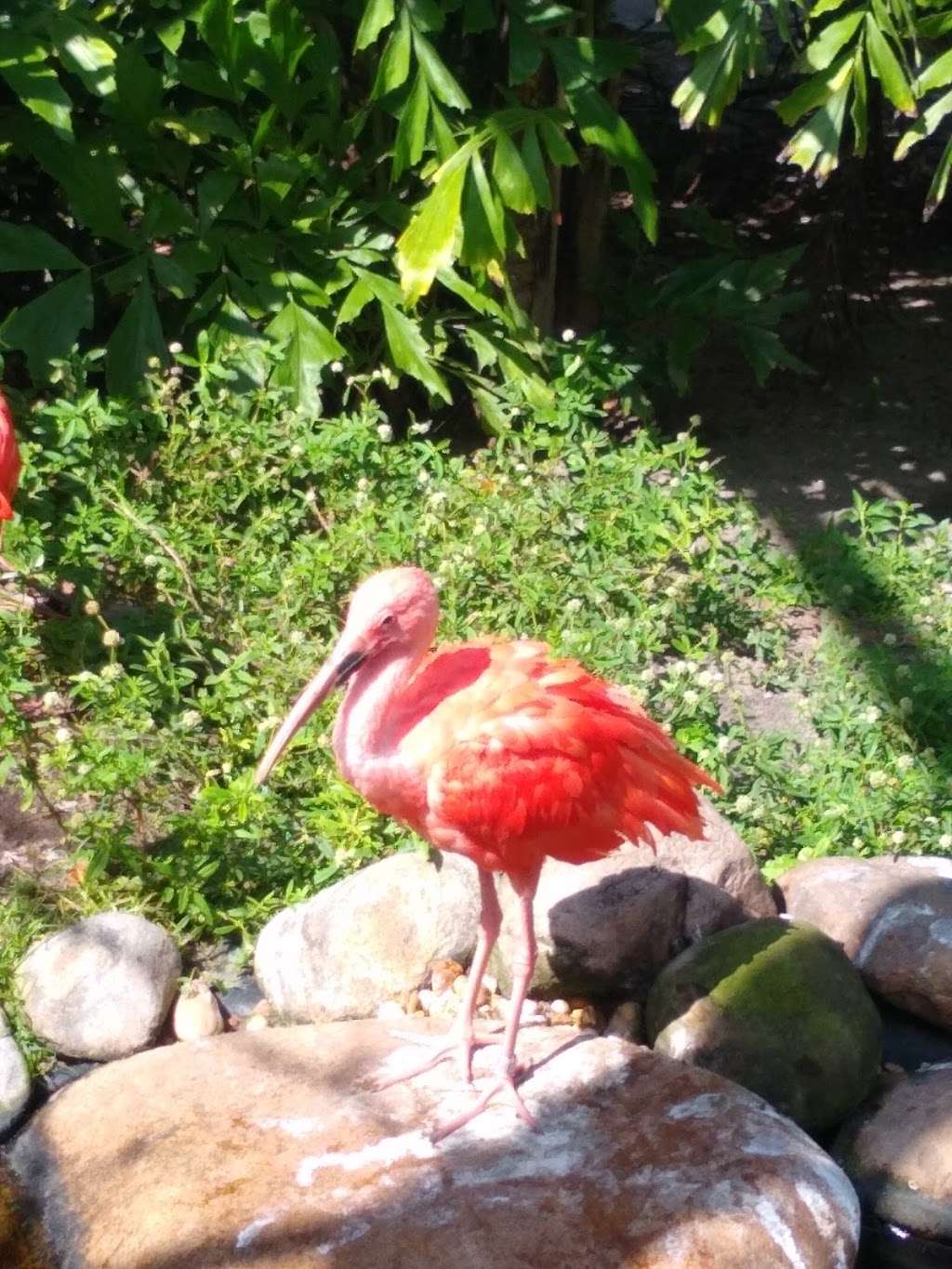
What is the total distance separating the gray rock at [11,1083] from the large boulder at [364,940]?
→ 651 mm

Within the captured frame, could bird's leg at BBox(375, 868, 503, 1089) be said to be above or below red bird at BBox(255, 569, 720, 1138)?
below

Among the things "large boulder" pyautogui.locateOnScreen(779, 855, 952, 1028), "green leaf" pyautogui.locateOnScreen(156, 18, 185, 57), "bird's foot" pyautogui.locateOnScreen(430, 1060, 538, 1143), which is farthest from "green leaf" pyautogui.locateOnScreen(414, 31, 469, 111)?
"bird's foot" pyautogui.locateOnScreen(430, 1060, 538, 1143)

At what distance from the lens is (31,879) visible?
4.26 meters

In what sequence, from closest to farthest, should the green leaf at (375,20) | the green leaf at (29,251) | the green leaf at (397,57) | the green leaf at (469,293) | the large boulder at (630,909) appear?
the large boulder at (630,909), the green leaf at (375,20), the green leaf at (397,57), the green leaf at (29,251), the green leaf at (469,293)

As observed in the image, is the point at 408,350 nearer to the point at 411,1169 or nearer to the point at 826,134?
the point at 826,134

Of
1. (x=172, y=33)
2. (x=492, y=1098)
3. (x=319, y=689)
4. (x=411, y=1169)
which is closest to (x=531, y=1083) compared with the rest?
(x=492, y=1098)

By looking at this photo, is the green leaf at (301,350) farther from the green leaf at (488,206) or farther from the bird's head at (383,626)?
the bird's head at (383,626)

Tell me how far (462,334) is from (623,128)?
3.72 ft

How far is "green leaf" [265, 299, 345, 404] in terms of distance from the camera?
5.84 metres

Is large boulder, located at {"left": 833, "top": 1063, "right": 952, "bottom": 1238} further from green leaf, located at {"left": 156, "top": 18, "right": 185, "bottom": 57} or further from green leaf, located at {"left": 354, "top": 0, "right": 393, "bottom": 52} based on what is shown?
green leaf, located at {"left": 156, "top": 18, "right": 185, "bottom": 57}

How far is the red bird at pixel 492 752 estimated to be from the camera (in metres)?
3.31

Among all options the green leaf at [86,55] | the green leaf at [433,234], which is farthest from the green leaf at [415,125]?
the green leaf at [86,55]

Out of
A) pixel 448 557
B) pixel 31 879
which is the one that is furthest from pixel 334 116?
pixel 31 879

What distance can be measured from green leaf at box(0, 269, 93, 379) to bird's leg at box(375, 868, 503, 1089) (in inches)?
120
